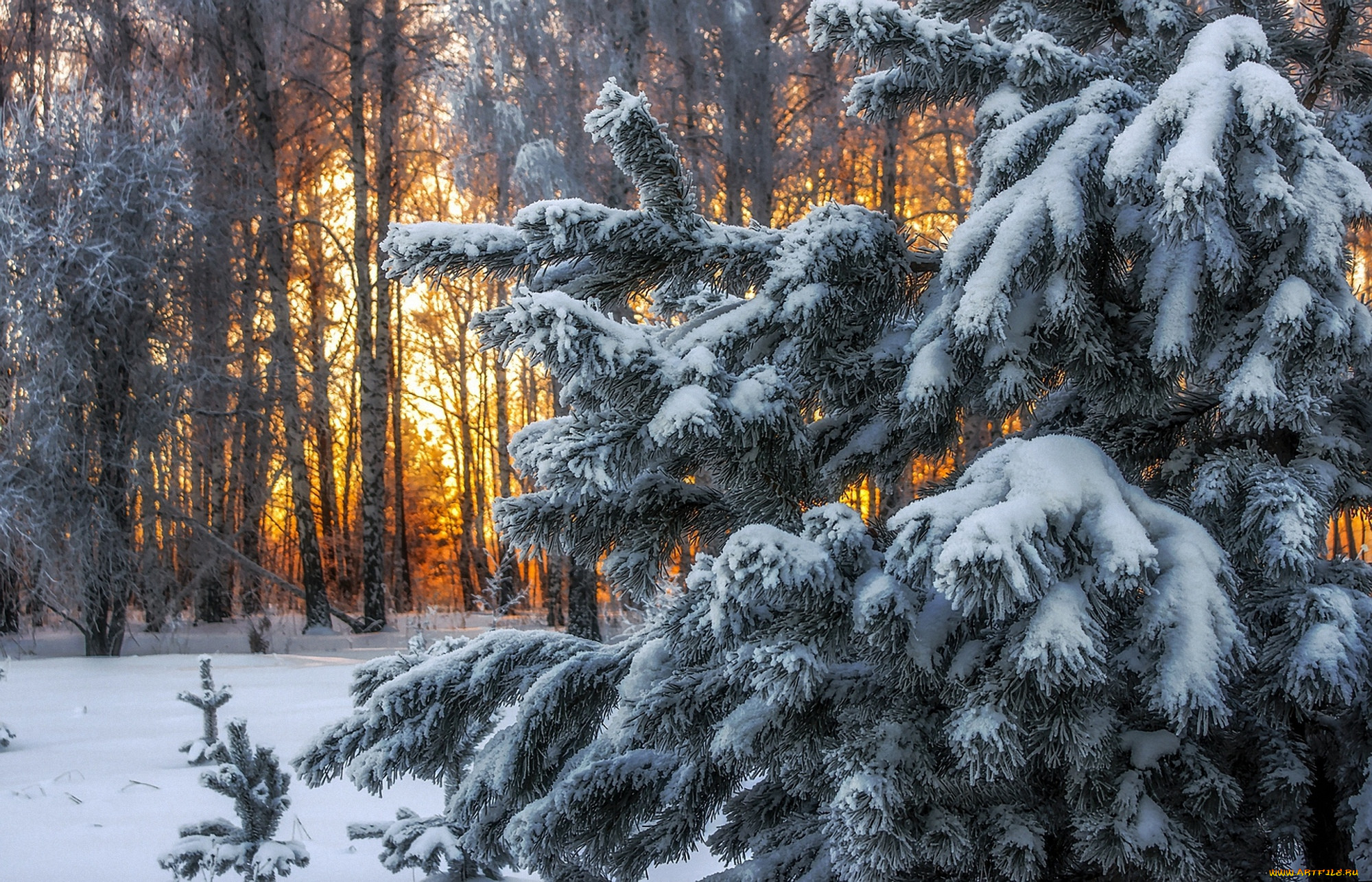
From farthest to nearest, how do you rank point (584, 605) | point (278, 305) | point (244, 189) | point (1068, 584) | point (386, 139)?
point (386, 139) → point (278, 305) → point (244, 189) → point (584, 605) → point (1068, 584)

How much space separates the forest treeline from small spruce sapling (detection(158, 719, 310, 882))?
4.11 meters

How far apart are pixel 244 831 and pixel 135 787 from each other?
5.50 ft

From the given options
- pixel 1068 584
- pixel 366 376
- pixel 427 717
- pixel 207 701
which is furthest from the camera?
pixel 366 376

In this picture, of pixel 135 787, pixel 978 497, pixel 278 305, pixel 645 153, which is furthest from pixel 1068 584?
pixel 278 305

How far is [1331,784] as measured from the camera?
1.67m

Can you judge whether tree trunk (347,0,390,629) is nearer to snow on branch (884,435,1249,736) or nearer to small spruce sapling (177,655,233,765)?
small spruce sapling (177,655,233,765)

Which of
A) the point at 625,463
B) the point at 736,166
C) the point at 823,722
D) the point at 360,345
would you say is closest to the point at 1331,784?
the point at 823,722

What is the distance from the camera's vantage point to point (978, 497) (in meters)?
1.37

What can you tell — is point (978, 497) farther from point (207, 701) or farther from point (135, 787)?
point (135, 787)

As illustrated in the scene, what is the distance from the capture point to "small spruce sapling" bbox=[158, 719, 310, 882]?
10.2 feet

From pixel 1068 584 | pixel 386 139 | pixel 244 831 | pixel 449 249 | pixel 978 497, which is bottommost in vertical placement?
pixel 244 831

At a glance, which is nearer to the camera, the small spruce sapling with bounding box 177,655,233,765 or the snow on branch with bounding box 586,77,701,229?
the snow on branch with bounding box 586,77,701,229

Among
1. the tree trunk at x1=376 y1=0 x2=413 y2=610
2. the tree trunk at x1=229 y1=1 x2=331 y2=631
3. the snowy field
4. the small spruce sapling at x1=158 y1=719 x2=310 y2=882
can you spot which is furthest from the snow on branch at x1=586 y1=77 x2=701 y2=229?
the tree trunk at x1=229 y1=1 x2=331 y2=631

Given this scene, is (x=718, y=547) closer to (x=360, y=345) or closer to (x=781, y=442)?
(x=781, y=442)
